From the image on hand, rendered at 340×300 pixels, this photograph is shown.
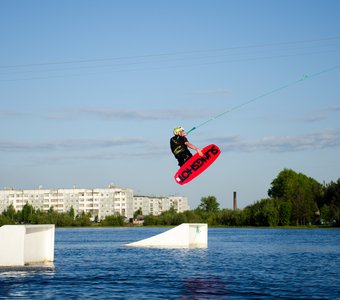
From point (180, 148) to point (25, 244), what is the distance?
912cm

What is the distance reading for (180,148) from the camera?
2592 cm

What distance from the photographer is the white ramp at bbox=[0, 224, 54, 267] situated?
26156mm

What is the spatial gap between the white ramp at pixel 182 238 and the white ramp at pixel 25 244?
44.5 feet

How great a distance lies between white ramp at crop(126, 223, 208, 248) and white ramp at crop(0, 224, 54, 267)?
13574 millimetres

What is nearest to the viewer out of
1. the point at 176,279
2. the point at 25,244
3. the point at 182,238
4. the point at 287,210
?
the point at 176,279

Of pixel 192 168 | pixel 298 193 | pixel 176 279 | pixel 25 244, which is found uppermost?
pixel 298 193

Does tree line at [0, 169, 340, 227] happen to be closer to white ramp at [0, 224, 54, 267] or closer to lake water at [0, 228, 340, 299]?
lake water at [0, 228, 340, 299]

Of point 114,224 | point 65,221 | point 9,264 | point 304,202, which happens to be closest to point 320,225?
point 304,202

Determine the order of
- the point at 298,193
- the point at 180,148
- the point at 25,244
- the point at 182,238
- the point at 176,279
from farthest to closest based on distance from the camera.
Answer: the point at 298,193 → the point at 182,238 → the point at 25,244 → the point at 180,148 → the point at 176,279

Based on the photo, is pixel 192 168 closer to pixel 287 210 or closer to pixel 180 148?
pixel 180 148

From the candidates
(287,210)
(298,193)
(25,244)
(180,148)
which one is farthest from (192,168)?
(298,193)

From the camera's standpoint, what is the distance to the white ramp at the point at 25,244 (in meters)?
26.2

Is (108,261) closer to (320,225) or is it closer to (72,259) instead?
(72,259)

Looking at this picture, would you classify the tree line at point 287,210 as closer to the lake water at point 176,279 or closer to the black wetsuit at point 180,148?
the lake water at point 176,279
